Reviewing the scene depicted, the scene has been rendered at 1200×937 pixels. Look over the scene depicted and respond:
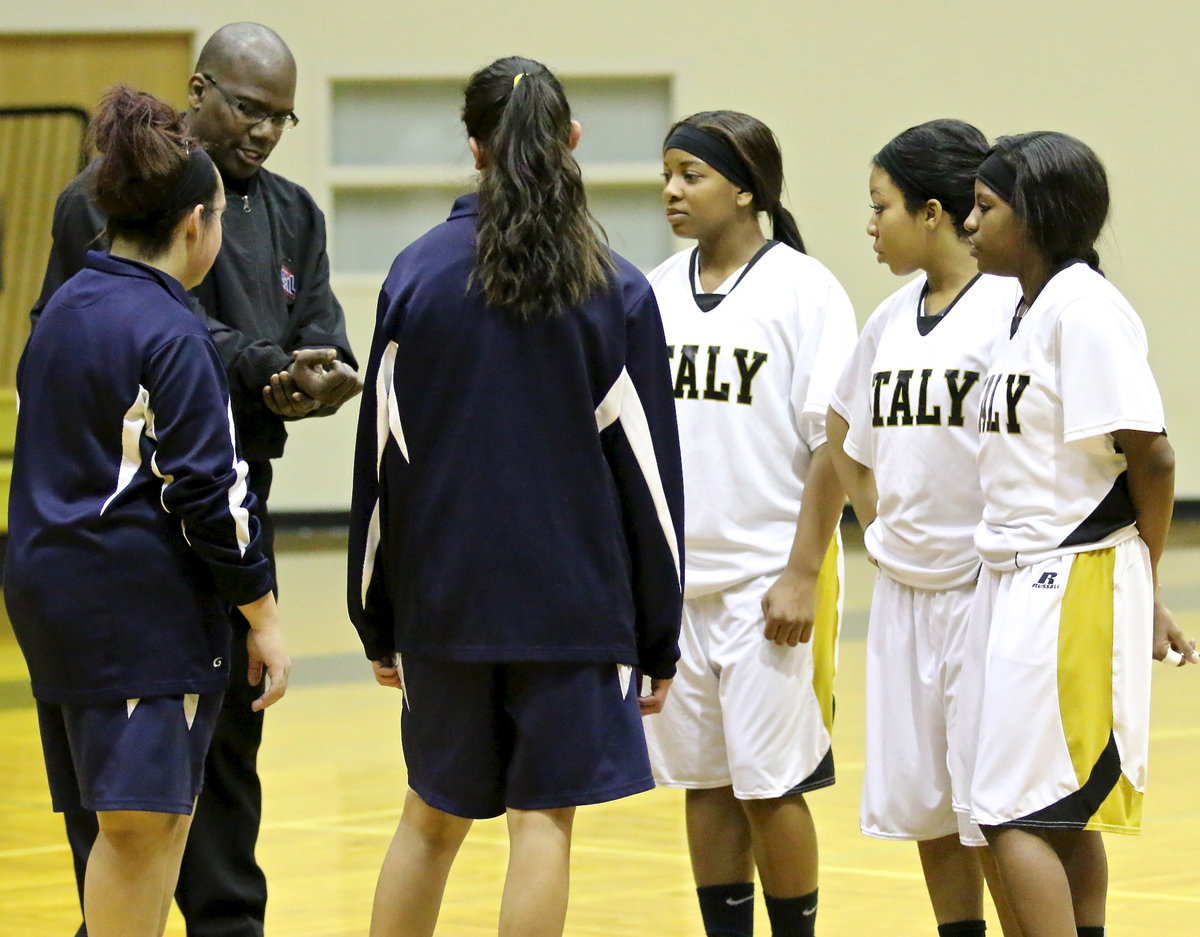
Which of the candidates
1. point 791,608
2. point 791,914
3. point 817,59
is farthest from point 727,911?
point 817,59

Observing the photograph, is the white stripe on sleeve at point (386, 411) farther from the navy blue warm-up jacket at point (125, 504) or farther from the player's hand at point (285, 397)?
the player's hand at point (285, 397)

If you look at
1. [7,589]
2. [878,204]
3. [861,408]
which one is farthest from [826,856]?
[7,589]

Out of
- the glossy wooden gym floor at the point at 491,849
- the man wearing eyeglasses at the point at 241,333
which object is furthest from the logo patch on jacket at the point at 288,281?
the glossy wooden gym floor at the point at 491,849

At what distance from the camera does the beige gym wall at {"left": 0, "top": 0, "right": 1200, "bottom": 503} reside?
1173 centimetres

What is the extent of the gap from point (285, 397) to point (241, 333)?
0.18 meters

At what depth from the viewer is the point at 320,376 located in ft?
10.3

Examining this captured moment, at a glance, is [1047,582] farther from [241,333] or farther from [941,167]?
[241,333]

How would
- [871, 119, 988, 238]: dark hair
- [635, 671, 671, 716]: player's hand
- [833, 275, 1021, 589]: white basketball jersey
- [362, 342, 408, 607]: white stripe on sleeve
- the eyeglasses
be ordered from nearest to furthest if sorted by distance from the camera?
[362, 342, 408, 607]: white stripe on sleeve < [635, 671, 671, 716]: player's hand < [833, 275, 1021, 589]: white basketball jersey < [871, 119, 988, 238]: dark hair < the eyeglasses

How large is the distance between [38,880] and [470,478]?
7.06 ft

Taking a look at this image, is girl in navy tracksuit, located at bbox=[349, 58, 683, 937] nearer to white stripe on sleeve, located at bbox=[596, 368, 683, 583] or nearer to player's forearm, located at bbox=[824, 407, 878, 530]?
white stripe on sleeve, located at bbox=[596, 368, 683, 583]

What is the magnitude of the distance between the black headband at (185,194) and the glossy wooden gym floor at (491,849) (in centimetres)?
170

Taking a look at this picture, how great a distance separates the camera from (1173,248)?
39.4 ft

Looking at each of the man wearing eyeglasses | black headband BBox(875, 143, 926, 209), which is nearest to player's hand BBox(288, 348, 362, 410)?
the man wearing eyeglasses

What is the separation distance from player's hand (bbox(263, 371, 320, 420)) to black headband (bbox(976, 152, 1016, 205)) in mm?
1250
